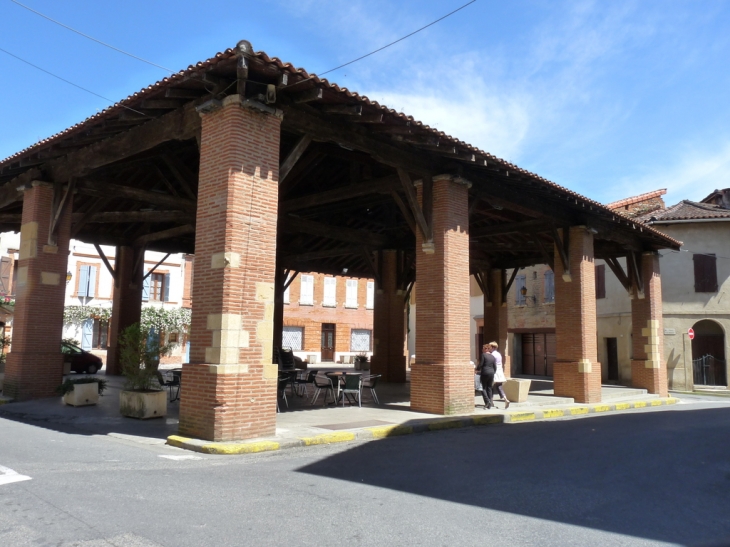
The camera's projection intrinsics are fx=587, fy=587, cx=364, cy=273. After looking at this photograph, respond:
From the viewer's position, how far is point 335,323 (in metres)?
38.5

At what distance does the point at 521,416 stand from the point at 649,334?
28.1 feet

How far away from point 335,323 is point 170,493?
109 ft

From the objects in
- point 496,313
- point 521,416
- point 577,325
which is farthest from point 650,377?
point 521,416

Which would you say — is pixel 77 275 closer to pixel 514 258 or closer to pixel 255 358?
pixel 514 258

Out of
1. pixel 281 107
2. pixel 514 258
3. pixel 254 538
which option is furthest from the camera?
pixel 514 258

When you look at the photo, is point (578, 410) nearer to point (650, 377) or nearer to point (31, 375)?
point (650, 377)

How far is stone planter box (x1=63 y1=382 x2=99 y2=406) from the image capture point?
10.9 metres

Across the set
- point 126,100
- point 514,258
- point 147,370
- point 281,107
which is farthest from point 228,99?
point 514,258

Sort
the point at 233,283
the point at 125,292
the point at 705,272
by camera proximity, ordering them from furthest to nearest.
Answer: the point at 705,272
the point at 125,292
the point at 233,283

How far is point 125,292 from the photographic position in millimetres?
19297

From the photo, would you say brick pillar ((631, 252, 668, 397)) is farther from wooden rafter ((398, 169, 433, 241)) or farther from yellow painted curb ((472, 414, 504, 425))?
wooden rafter ((398, 169, 433, 241))

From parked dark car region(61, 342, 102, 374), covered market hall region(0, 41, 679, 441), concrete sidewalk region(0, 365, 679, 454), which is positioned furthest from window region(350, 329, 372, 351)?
concrete sidewalk region(0, 365, 679, 454)

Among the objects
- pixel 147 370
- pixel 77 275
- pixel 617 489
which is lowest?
pixel 617 489

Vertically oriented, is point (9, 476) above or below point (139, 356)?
below
